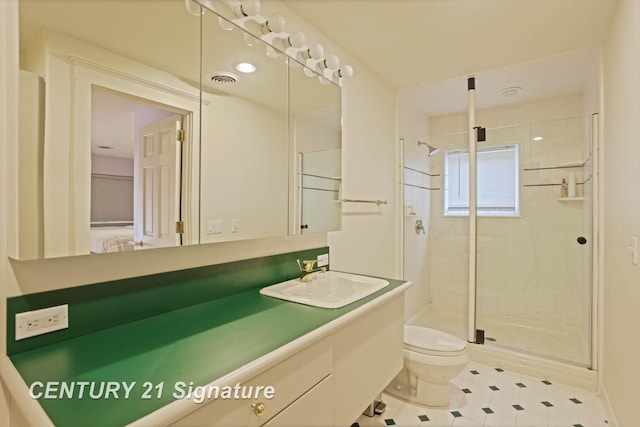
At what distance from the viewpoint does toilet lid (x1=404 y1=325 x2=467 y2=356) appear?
2012 millimetres

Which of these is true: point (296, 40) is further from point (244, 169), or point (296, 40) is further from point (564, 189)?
point (564, 189)

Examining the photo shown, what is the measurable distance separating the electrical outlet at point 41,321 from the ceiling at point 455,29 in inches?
72.9

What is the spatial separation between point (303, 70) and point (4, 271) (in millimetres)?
1649

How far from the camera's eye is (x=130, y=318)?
1192 millimetres

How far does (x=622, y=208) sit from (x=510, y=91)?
178 centimetres

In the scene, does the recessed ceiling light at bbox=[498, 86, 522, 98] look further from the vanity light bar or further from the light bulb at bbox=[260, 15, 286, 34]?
the light bulb at bbox=[260, 15, 286, 34]

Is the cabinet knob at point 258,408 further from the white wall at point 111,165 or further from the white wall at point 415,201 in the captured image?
the white wall at point 415,201

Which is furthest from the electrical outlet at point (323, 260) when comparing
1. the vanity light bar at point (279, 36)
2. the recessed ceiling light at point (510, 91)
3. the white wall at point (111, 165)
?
the recessed ceiling light at point (510, 91)

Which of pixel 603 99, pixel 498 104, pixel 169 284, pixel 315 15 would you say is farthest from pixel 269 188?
pixel 498 104

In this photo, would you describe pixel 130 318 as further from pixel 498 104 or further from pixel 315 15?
pixel 498 104

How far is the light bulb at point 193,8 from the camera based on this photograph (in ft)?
4.25

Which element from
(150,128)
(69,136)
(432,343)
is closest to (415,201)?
(432,343)

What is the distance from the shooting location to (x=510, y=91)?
3.07 metres

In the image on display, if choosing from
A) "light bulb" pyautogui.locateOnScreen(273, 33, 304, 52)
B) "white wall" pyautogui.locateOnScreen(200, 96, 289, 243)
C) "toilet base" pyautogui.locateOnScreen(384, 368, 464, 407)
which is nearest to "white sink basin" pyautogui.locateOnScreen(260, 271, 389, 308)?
"white wall" pyautogui.locateOnScreen(200, 96, 289, 243)
